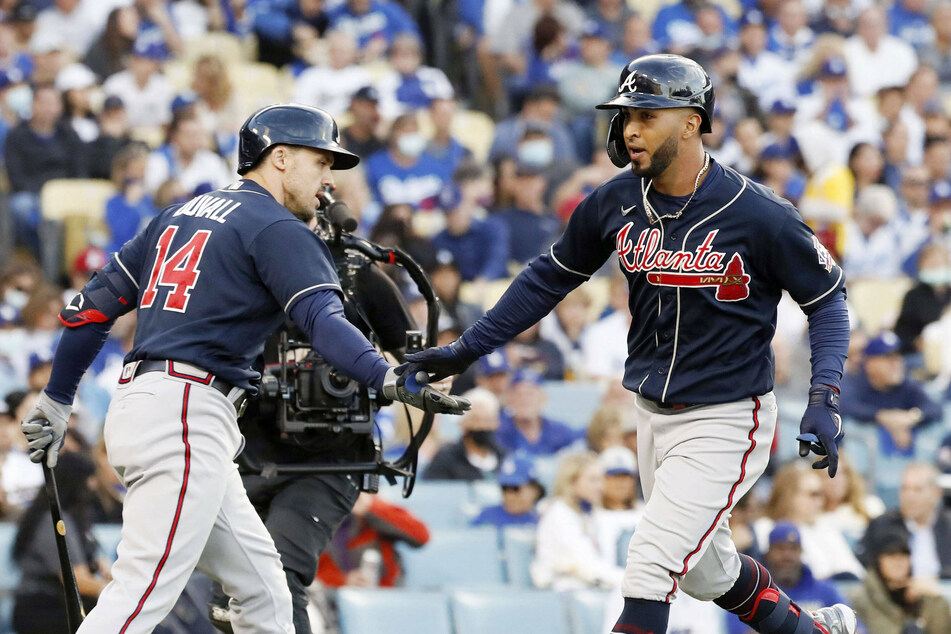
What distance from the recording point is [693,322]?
502 centimetres

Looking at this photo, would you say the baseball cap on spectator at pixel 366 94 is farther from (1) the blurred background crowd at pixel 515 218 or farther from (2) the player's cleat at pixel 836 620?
(2) the player's cleat at pixel 836 620

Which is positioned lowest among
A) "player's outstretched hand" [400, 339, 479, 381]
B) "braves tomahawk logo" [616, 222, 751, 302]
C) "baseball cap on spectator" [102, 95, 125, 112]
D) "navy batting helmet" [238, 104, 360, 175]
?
"baseball cap on spectator" [102, 95, 125, 112]

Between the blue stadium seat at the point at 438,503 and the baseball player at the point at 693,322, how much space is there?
348 cm

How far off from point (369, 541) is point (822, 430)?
3670 millimetres

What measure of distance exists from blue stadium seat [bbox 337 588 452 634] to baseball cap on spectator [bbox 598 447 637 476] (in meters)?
1.33

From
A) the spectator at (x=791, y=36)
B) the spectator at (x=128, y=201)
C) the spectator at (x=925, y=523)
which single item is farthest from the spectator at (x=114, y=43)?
the spectator at (x=925, y=523)

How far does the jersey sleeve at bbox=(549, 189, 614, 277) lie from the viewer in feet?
17.3

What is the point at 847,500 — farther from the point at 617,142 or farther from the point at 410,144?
the point at 410,144

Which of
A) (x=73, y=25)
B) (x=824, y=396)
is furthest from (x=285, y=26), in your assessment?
(x=824, y=396)

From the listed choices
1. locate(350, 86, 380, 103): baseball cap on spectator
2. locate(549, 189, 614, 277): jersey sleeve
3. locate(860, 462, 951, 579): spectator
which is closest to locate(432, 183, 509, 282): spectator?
locate(350, 86, 380, 103): baseball cap on spectator

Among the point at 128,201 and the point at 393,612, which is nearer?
the point at 393,612

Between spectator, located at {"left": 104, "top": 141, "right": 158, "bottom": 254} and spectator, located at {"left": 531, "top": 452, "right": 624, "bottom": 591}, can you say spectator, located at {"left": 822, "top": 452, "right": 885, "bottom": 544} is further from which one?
spectator, located at {"left": 104, "top": 141, "right": 158, "bottom": 254}

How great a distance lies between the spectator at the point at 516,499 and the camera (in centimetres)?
842

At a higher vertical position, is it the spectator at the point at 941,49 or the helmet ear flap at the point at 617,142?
the helmet ear flap at the point at 617,142
